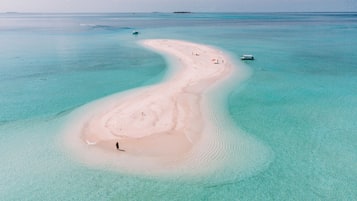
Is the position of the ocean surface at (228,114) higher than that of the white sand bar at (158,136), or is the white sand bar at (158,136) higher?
the white sand bar at (158,136)

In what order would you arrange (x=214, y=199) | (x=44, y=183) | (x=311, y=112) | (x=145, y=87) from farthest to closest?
(x=145, y=87), (x=311, y=112), (x=44, y=183), (x=214, y=199)

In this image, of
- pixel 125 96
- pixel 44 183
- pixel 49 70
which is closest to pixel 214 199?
pixel 44 183

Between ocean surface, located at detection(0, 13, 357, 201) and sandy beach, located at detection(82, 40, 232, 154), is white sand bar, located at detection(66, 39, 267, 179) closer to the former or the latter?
sandy beach, located at detection(82, 40, 232, 154)

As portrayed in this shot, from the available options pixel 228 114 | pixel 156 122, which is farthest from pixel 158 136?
pixel 228 114

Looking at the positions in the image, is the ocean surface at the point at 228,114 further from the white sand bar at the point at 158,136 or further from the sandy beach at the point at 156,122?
the sandy beach at the point at 156,122

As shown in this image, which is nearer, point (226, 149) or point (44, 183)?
point (44, 183)

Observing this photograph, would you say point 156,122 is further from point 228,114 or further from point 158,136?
point 228,114

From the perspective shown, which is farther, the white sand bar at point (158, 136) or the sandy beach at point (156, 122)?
the sandy beach at point (156, 122)

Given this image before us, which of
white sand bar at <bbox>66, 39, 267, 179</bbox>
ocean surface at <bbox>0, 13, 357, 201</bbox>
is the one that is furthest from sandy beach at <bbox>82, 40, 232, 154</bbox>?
ocean surface at <bbox>0, 13, 357, 201</bbox>

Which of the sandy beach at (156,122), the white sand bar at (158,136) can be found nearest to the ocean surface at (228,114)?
the white sand bar at (158,136)

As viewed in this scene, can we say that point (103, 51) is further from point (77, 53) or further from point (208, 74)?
point (208, 74)
